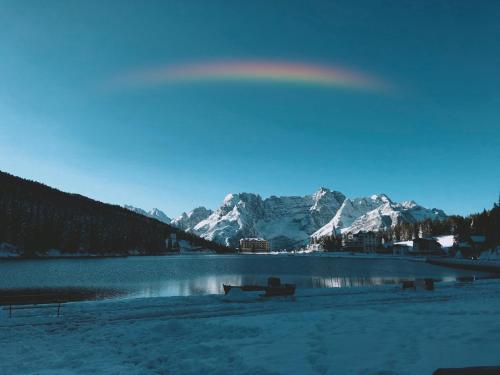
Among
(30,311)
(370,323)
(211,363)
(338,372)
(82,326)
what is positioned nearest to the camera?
(338,372)

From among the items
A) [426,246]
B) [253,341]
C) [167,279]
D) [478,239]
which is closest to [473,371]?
[253,341]

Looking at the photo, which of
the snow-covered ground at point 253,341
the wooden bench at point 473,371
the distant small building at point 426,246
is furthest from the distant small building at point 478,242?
the wooden bench at point 473,371

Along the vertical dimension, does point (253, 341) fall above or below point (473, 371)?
below

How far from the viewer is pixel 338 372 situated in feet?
36.6

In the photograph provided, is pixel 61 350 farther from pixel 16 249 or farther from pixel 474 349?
pixel 16 249

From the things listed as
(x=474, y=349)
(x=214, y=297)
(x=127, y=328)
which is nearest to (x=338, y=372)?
(x=474, y=349)

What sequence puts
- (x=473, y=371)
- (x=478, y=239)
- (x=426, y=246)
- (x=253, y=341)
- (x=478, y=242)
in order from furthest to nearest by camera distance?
(x=426, y=246)
(x=478, y=239)
(x=478, y=242)
(x=253, y=341)
(x=473, y=371)

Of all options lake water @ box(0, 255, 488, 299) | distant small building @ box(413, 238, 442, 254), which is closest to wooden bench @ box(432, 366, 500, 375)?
lake water @ box(0, 255, 488, 299)

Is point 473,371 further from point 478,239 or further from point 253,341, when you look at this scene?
point 478,239

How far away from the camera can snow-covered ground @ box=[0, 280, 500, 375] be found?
1200 cm

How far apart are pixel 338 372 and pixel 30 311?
2384cm

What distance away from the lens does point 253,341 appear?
15570 mm

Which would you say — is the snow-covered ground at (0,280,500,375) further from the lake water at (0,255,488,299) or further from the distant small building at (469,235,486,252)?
the distant small building at (469,235,486,252)

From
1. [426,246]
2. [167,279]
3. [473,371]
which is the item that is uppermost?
[473,371]
